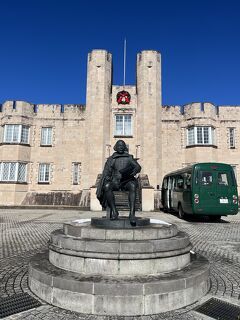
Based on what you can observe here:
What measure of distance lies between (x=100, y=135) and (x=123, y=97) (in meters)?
4.84

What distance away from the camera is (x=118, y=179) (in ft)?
19.8

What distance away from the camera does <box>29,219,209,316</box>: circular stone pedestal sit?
396 centimetres

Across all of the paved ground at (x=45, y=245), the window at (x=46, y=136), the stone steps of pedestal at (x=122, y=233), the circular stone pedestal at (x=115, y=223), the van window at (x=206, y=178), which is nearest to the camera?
the paved ground at (x=45, y=245)

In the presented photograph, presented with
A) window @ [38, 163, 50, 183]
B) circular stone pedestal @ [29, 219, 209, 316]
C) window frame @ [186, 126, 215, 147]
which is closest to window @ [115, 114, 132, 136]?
window frame @ [186, 126, 215, 147]

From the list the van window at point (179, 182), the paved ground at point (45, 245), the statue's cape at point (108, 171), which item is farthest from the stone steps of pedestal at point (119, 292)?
the van window at point (179, 182)

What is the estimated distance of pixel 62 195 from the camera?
26.3 metres

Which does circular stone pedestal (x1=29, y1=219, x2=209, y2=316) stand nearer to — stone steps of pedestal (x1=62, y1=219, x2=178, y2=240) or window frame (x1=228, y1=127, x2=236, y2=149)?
stone steps of pedestal (x1=62, y1=219, x2=178, y2=240)

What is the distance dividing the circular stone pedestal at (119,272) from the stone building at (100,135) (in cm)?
2052

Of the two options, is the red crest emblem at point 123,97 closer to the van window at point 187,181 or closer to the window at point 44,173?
the window at point 44,173

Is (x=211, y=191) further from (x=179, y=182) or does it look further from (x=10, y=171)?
(x=10, y=171)

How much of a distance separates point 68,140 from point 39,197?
648 cm

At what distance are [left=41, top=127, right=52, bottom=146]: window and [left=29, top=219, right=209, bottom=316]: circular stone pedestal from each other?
915 inches

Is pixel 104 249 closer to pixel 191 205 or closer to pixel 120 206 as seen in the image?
pixel 191 205

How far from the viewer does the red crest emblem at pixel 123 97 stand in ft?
88.9
